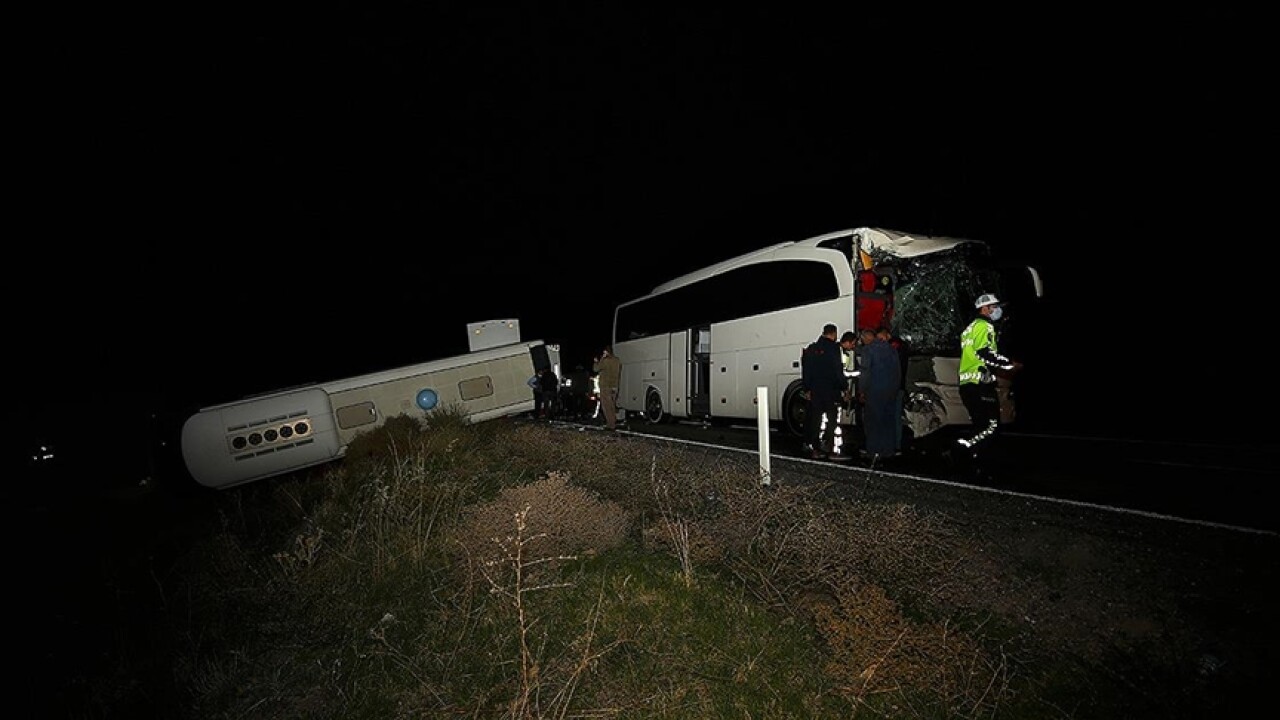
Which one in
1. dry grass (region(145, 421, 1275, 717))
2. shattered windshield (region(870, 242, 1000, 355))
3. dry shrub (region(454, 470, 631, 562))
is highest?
shattered windshield (region(870, 242, 1000, 355))

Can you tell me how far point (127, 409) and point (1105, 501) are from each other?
29.0m

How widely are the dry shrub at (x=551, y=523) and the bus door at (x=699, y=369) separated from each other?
8467 millimetres

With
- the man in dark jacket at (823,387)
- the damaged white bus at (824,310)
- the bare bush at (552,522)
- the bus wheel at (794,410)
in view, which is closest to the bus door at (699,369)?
the damaged white bus at (824,310)

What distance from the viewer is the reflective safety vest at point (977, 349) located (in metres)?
6.50

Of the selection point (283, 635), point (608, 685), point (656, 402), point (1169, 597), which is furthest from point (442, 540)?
point (656, 402)

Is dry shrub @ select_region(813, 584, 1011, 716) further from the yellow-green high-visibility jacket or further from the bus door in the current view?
the bus door

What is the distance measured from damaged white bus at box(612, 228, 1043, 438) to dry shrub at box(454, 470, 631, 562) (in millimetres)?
5033

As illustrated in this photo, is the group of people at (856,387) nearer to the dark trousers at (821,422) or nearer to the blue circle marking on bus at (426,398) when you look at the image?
the dark trousers at (821,422)

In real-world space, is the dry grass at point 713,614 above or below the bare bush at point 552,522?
below

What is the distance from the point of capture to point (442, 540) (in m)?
4.80

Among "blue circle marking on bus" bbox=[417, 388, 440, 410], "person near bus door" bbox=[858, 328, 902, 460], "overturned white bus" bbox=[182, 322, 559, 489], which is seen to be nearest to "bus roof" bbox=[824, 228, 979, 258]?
"person near bus door" bbox=[858, 328, 902, 460]

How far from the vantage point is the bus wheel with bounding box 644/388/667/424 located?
51.6 feet

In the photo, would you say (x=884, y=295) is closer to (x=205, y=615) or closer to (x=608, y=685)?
(x=608, y=685)

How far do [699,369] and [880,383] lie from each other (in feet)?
22.0
